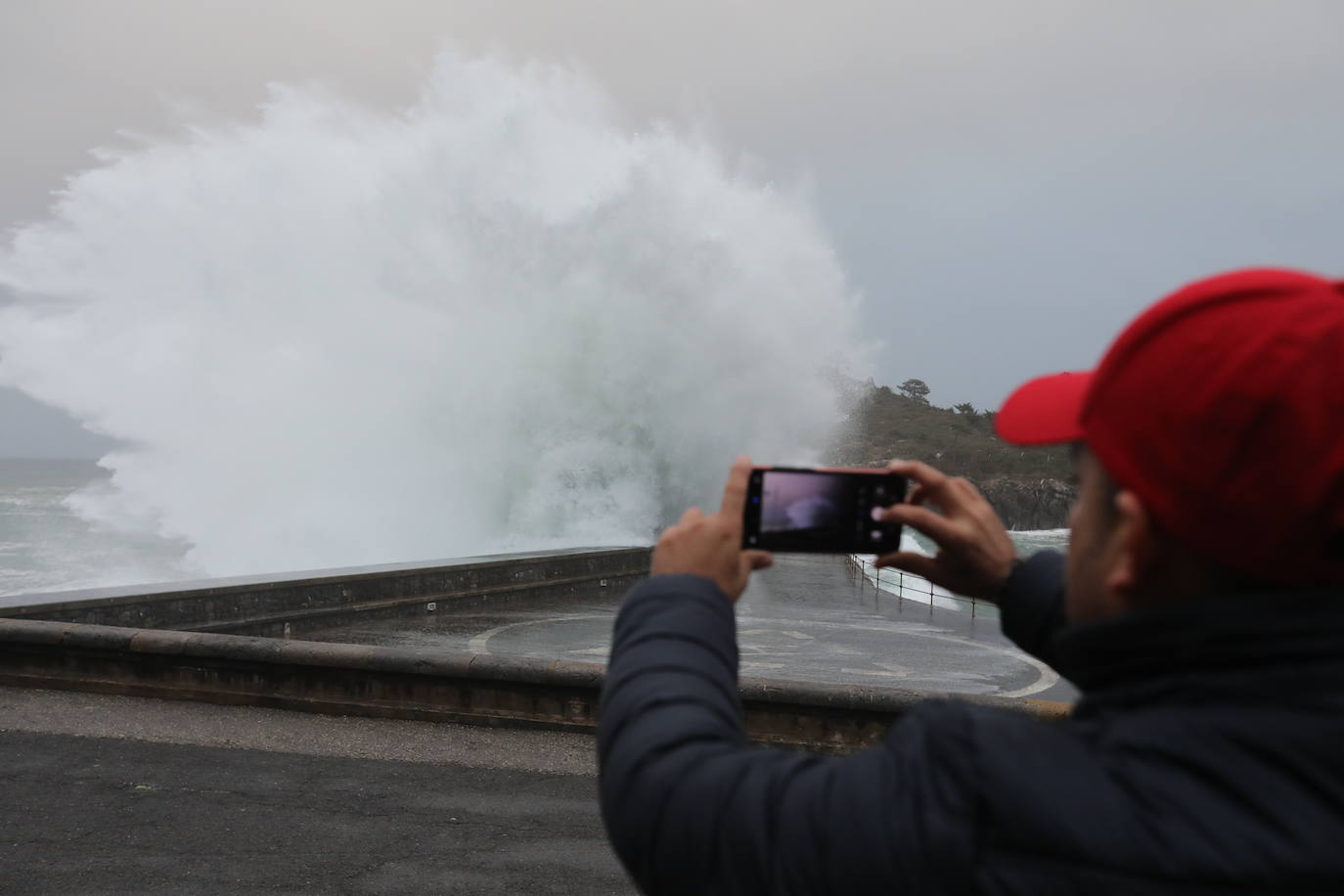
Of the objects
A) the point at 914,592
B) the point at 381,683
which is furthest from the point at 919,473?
the point at 914,592

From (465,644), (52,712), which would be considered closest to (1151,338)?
(52,712)

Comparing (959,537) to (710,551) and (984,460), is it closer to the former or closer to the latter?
(710,551)

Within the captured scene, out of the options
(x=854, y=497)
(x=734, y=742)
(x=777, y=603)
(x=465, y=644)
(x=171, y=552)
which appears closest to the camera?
(x=734, y=742)

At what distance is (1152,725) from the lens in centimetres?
82

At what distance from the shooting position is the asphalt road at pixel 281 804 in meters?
4.34

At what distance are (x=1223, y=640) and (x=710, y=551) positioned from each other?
20.0 inches

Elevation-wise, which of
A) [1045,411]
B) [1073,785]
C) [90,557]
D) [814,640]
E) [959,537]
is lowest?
[814,640]

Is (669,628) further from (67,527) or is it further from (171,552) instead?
(67,527)

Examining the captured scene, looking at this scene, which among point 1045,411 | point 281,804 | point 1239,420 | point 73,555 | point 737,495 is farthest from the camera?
point 73,555

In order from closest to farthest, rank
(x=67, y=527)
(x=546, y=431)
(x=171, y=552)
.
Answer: (x=546, y=431) → (x=171, y=552) → (x=67, y=527)

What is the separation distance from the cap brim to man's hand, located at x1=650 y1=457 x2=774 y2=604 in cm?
31

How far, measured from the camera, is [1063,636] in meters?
0.93

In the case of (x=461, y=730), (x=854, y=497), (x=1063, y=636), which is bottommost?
(x=461, y=730)

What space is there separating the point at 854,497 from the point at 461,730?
5.70 meters
